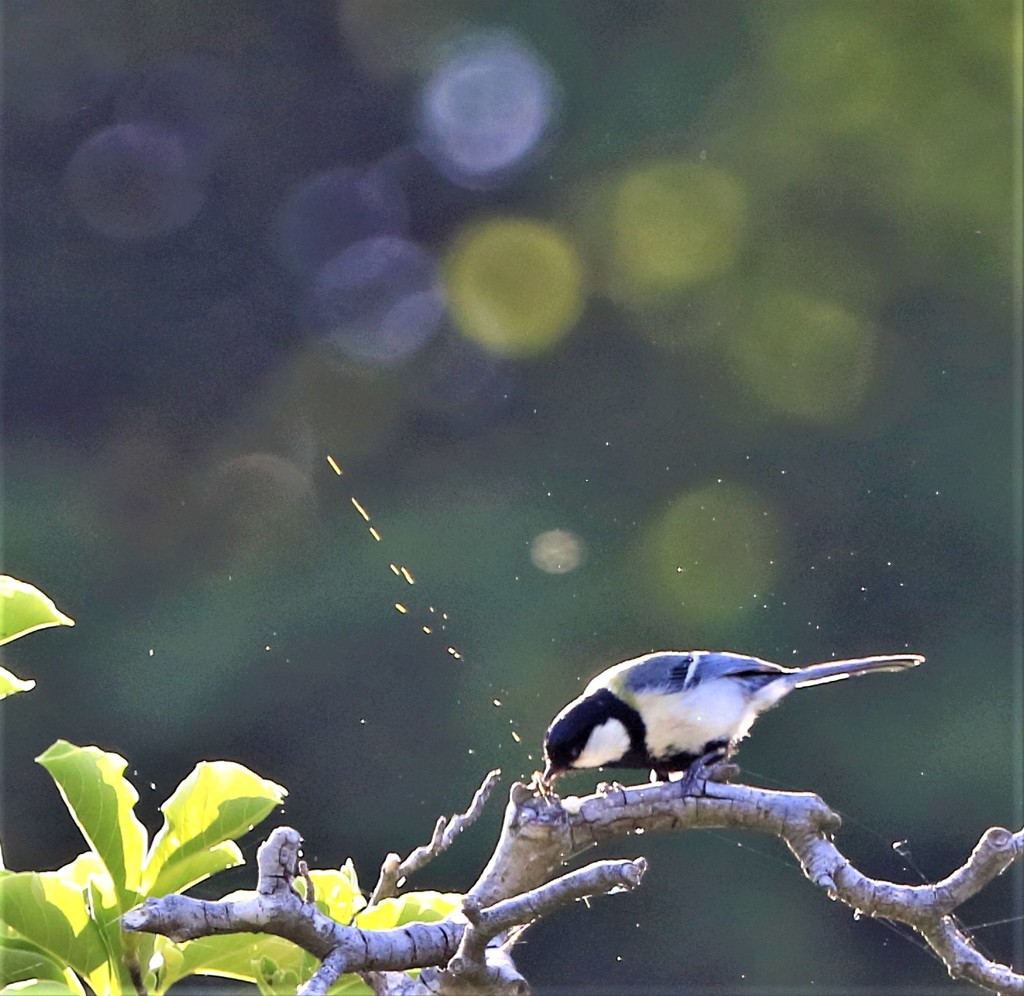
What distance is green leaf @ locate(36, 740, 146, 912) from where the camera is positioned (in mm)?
689

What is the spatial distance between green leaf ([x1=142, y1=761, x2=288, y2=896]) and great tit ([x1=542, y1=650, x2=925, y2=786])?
0.57m

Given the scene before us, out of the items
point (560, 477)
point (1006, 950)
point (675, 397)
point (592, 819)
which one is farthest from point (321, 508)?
point (592, 819)

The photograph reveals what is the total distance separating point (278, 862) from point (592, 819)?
197 millimetres

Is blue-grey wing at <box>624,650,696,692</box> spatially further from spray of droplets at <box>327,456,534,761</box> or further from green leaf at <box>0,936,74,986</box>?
spray of droplets at <box>327,456,534,761</box>

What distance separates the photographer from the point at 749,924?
3.63 meters

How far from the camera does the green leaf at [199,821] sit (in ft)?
2.32

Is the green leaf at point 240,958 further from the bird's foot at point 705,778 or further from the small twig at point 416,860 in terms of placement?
the bird's foot at point 705,778

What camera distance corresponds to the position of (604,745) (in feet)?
4.24

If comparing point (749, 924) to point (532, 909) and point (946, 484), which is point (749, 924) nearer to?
point (946, 484)

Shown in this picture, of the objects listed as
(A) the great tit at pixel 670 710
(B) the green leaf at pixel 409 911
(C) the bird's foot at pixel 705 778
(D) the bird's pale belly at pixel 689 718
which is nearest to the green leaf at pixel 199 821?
(B) the green leaf at pixel 409 911

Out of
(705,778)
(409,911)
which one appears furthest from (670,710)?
(409,911)

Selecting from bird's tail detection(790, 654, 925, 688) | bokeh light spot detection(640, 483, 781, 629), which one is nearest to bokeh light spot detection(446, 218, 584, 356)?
bokeh light spot detection(640, 483, 781, 629)

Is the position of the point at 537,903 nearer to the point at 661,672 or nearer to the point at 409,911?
the point at 409,911

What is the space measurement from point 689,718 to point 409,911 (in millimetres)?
606
